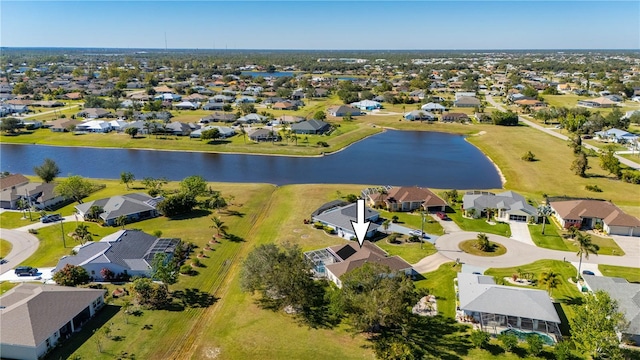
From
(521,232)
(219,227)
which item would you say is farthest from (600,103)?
(219,227)

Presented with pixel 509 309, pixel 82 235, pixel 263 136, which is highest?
pixel 263 136

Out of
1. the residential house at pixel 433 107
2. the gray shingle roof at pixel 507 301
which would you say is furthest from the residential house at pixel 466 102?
the gray shingle roof at pixel 507 301

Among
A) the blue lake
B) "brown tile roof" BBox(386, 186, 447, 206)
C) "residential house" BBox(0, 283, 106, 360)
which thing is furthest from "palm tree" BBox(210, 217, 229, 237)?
the blue lake

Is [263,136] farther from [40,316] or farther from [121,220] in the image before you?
[40,316]

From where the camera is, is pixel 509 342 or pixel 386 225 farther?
pixel 386 225

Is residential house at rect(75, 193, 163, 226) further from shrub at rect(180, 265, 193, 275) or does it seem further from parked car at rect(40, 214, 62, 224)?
shrub at rect(180, 265, 193, 275)

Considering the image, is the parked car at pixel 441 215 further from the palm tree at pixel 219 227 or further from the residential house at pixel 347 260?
the palm tree at pixel 219 227
